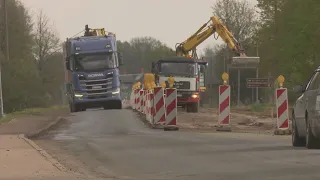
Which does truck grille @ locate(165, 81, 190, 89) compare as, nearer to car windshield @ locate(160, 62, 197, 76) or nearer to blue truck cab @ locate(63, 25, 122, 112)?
car windshield @ locate(160, 62, 197, 76)

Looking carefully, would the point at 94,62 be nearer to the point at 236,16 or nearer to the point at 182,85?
the point at 182,85

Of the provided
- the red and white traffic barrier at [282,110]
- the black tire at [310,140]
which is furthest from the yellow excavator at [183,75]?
the black tire at [310,140]

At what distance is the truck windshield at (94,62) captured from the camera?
36.2 meters

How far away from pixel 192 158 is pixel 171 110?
10443 mm

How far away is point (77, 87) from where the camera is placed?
37281mm

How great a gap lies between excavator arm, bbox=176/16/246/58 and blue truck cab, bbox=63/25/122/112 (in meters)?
12.3

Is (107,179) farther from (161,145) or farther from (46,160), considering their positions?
(161,145)

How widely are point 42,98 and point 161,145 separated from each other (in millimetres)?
53935

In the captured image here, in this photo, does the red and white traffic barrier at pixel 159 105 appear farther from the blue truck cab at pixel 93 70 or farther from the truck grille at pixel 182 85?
the truck grille at pixel 182 85

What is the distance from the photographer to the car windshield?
39.8 meters

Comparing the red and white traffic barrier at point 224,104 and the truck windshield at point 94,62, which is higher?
the truck windshield at point 94,62

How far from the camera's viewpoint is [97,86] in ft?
122

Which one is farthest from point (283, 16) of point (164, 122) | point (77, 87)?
point (164, 122)

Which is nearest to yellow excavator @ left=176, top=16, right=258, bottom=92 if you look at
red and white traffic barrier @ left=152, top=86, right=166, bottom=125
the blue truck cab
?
the blue truck cab
